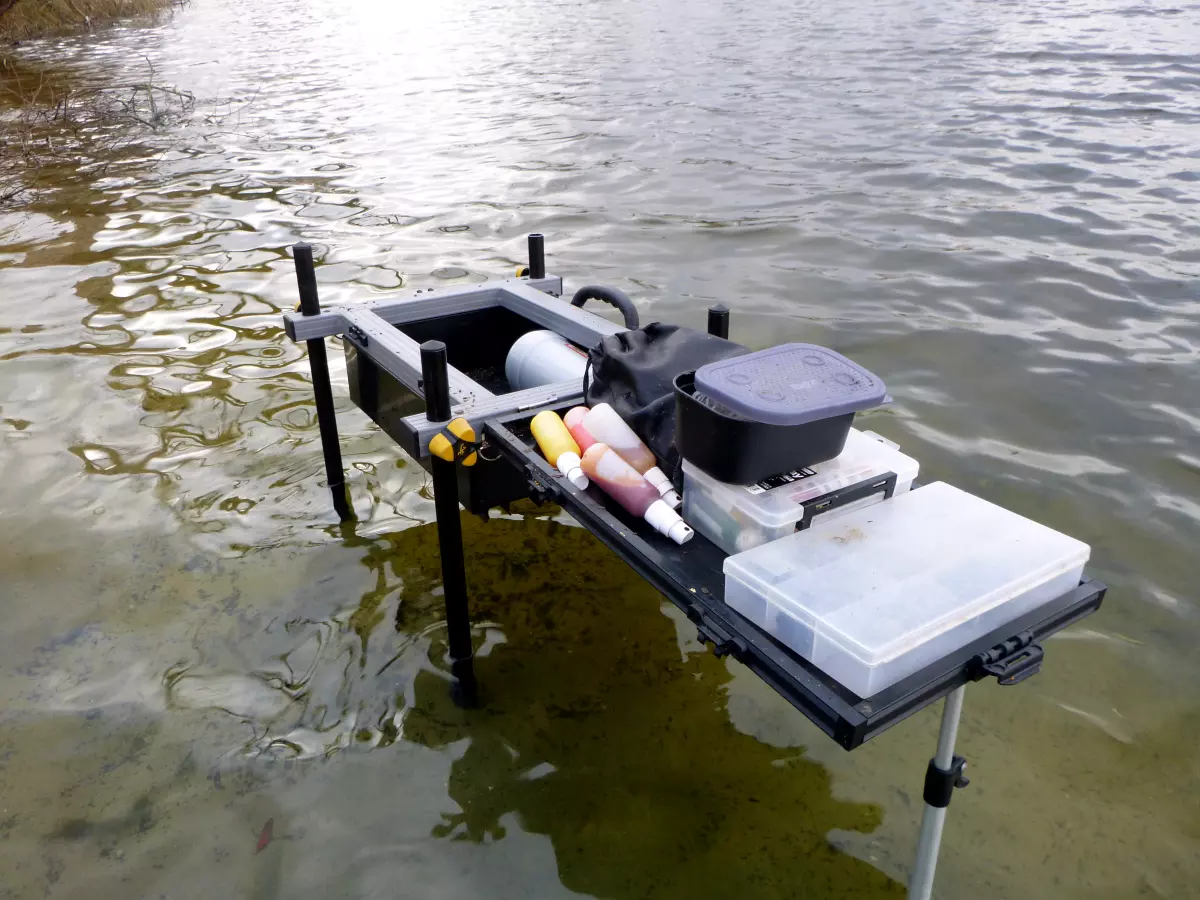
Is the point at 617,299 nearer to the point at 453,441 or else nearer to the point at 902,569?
the point at 453,441

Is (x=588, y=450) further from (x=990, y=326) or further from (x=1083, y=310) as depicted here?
(x=1083, y=310)

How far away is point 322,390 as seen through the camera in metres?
3.79

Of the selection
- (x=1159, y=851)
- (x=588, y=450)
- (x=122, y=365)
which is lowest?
(x=1159, y=851)

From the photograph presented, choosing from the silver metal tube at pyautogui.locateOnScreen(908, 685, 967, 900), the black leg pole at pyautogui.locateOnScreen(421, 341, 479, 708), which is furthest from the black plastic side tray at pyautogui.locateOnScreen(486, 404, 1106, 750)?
the black leg pole at pyautogui.locateOnScreen(421, 341, 479, 708)

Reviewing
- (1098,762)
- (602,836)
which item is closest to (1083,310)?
(1098,762)

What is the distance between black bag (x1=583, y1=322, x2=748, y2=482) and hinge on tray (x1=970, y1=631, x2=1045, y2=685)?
0.92 m

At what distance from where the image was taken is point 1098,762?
290 cm

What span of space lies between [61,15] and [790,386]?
81.6ft

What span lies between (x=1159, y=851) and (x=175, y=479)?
4188 millimetres

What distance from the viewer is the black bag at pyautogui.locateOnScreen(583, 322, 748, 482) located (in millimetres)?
2500

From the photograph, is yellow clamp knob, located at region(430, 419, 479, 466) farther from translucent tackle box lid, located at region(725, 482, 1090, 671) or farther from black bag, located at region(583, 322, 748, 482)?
translucent tackle box lid, located at region(725, 482, 1090, 671)

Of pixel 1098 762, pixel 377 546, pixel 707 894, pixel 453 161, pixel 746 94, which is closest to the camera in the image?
pixel 707 894

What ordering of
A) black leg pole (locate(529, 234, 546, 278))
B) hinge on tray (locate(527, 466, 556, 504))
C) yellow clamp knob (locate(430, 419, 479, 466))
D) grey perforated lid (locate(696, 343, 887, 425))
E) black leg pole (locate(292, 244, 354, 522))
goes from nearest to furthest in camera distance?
grey perforated lid (locate(696, 343, 887, 425)) → hinge on tray (locate(527, 466, 556, 504)) → yellow clamp knob (locate(430, 419, 479, 466)) → black leg pole (locate(292, 244, 354, 522)) → black leg pole (locate(529, 234, 546, 278))

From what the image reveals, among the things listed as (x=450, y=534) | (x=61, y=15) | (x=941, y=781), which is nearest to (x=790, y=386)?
(x=941, y=781)
